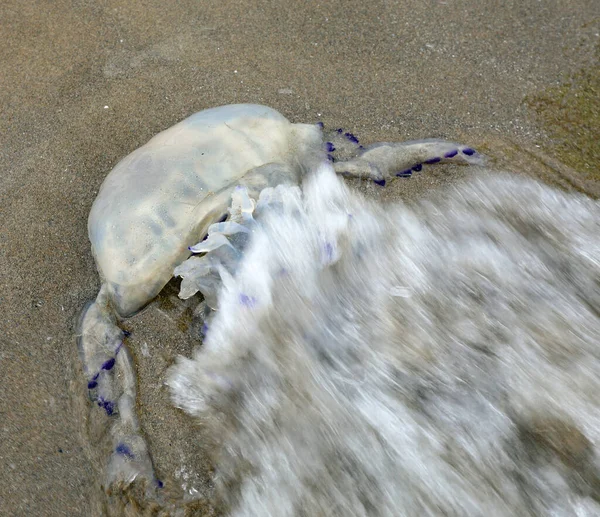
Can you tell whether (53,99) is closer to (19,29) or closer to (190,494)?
(19,29)

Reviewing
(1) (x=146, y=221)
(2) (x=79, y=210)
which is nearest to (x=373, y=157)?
(1) (x=146, y=221)

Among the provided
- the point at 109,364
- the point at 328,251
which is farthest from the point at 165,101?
the point at 109,364

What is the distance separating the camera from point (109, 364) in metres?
1.96

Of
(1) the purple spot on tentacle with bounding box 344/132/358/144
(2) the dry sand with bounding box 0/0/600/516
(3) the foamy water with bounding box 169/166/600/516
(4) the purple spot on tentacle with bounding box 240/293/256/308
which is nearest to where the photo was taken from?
(3) the foamy water with bounding box 169/166/600/516

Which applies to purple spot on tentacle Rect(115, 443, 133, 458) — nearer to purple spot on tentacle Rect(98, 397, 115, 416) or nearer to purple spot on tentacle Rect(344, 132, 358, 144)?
purple spot on tentacle Rect(98, 397, 115, 416)

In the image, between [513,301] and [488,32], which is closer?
[513,301]

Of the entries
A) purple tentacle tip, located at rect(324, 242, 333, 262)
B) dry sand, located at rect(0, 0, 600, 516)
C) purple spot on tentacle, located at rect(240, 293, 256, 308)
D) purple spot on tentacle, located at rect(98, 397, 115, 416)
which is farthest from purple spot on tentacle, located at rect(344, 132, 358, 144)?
purple spot on tentacle, located at rect(98, 397, 115, 416)

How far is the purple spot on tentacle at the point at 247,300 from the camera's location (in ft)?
6.60

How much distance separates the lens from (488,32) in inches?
109

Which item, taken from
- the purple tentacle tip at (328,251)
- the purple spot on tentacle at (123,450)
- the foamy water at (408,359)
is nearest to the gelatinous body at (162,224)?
the purple spot on tentacle at (123,450)

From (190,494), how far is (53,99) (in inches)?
76.2

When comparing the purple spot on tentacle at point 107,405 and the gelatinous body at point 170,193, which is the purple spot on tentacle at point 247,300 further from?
the purple spot on tentacle at point 107,405

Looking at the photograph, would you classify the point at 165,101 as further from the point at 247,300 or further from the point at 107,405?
the point at 107,405

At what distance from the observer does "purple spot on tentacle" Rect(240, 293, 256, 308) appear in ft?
6.60
